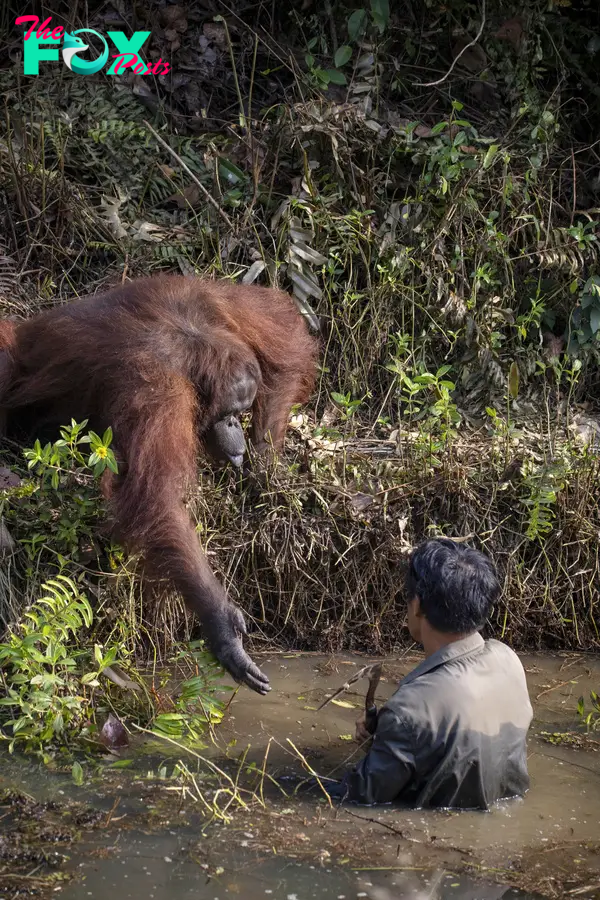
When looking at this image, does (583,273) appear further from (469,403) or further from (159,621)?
(159,621)

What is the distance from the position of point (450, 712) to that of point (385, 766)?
232 millimetres

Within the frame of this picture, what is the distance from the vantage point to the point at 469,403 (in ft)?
17.5

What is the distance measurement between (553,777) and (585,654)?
114 centimetres

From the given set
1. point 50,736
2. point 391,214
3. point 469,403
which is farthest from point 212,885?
point 391,214

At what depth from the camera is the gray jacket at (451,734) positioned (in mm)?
2848

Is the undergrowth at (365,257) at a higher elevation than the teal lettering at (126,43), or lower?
lower

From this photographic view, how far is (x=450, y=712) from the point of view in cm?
285

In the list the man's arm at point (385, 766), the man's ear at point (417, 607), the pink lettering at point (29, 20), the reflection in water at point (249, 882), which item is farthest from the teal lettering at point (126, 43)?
the reflection in water at point (249, 882)

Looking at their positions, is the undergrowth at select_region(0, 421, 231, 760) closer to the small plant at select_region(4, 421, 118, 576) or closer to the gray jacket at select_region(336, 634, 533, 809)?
the small plant at select_region(4, 421, 118, 576)

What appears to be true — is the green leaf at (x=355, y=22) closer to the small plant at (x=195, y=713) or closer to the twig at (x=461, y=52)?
the twig at (x=461, y=52)

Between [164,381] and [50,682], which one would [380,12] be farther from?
[50,682]

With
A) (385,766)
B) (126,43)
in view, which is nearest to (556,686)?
(385,766)

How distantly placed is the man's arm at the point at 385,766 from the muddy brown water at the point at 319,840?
0.16 ft

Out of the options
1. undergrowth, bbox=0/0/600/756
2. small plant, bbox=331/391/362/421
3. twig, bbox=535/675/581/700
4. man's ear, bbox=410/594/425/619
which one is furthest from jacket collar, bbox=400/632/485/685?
small plant, bbox=331/391/362/421
